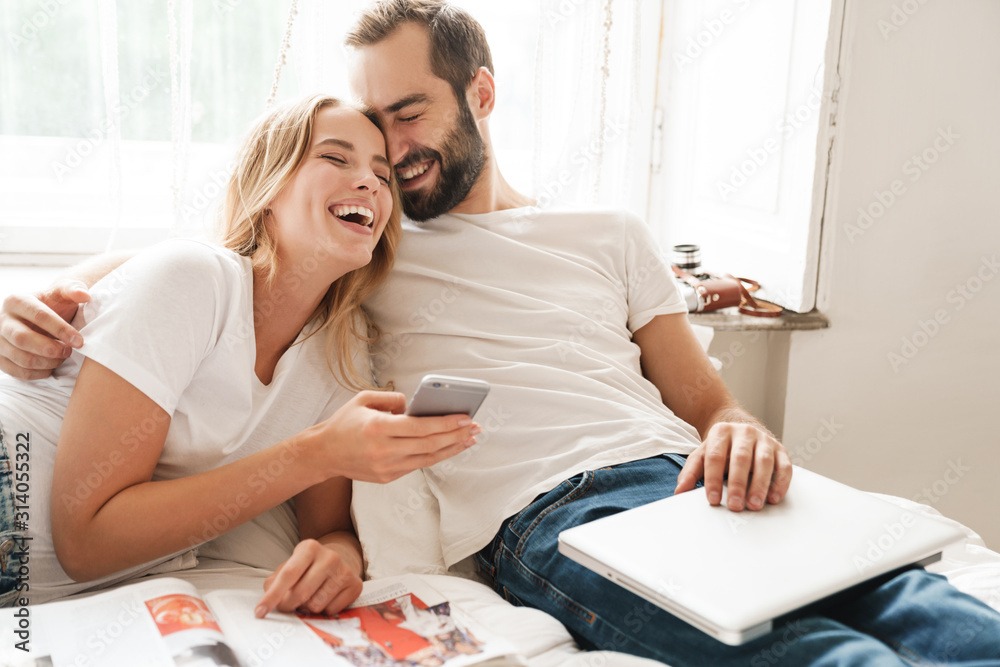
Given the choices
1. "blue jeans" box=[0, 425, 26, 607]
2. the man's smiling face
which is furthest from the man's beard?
"blue jeans" box=[0, 425, 26, 607]

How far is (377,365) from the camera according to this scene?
4.52ft

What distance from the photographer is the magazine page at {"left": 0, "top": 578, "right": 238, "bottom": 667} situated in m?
0.78

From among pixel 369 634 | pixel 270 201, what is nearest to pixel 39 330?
pixel 270 201

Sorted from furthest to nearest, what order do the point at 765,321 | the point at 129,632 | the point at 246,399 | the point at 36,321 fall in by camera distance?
the point at 765,321, the point at 246,399, the point at 36,321, the point at 129,632

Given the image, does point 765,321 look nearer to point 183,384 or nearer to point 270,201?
point 270,201

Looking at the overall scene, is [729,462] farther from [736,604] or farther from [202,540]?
[202,540]

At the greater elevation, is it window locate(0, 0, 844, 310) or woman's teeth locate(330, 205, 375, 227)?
window locate(0, 0, 844, 310)

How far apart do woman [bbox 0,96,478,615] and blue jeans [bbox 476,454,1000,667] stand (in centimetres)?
23

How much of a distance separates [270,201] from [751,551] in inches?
34.0

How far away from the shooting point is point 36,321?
1020mm

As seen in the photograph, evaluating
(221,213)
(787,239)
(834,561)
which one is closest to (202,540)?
(221,213)

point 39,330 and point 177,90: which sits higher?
point 177,90

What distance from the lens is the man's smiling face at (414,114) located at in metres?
1.43

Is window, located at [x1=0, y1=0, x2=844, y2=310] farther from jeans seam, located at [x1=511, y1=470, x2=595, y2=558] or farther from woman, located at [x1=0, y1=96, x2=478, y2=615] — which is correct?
jeans seam, located at [x1=511, y1=470, x2=595, y2=558]
